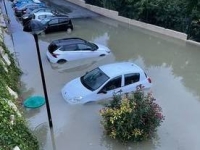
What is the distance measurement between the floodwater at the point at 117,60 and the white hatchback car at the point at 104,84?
41cm

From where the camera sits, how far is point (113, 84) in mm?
14125

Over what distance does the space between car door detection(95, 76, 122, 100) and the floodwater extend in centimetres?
42

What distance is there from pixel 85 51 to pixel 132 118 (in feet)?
27.0

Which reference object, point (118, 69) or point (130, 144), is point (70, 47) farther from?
point (130, 144)

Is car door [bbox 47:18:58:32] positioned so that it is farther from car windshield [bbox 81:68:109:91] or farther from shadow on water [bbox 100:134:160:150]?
shadow on water [bbox 100:134:160:150]

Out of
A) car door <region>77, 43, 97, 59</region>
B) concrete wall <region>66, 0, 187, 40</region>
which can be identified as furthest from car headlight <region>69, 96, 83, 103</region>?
concrete wall <region>66, 0, 187, 40</region>

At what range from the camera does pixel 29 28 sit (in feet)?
34.8

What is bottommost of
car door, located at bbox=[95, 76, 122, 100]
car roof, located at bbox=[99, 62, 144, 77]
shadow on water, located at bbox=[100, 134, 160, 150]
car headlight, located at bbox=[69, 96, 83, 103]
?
shadow on water, located at bbox=[100, 134, 160, 150]

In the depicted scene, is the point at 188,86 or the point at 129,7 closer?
the point at 188,86

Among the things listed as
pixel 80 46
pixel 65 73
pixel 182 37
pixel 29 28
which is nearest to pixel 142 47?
pixel 182 37

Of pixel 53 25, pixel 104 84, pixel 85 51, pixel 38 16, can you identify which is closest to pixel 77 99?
pixel 104 84

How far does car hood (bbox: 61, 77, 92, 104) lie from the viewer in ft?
45.4

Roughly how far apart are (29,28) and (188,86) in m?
9.02

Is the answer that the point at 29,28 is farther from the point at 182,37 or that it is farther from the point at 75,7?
the point at 75,7
